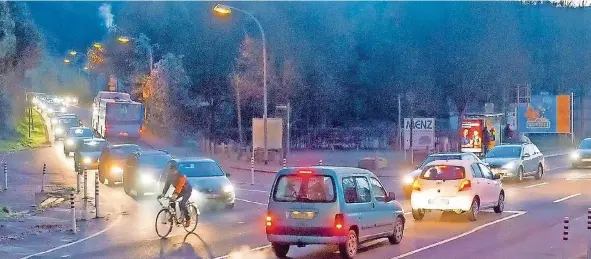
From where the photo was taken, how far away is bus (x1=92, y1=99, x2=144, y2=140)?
2224 inches

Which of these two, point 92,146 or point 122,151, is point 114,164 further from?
point 92,146

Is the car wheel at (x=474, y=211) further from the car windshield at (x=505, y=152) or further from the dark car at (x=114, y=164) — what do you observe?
the dark car at (x=114, y=164)

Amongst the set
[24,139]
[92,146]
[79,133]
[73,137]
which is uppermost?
[79,133]

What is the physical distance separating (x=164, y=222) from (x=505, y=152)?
19.6m

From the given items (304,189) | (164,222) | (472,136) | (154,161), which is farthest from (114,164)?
(304,189)

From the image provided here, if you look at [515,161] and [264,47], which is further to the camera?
[264,47]

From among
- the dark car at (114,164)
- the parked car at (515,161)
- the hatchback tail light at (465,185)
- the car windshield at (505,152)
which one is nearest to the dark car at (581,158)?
the parked car at (515,161)

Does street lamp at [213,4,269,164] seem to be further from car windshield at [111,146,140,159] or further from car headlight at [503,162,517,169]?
car headlight at [503,162,517,169]

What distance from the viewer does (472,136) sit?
41.9 m

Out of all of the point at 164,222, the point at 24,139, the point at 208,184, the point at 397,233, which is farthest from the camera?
the point at 24,139

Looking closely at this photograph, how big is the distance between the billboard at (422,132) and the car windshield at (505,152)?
5.54 metres

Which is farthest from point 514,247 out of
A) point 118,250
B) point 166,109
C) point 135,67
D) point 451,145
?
point 135,67

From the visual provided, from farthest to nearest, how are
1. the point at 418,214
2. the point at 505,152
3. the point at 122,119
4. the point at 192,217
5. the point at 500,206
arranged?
the point at 122,119
the point at 505,152
the point at 500,206
the point at 418,214
the point at 192,217

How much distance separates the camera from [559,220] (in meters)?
20.0
